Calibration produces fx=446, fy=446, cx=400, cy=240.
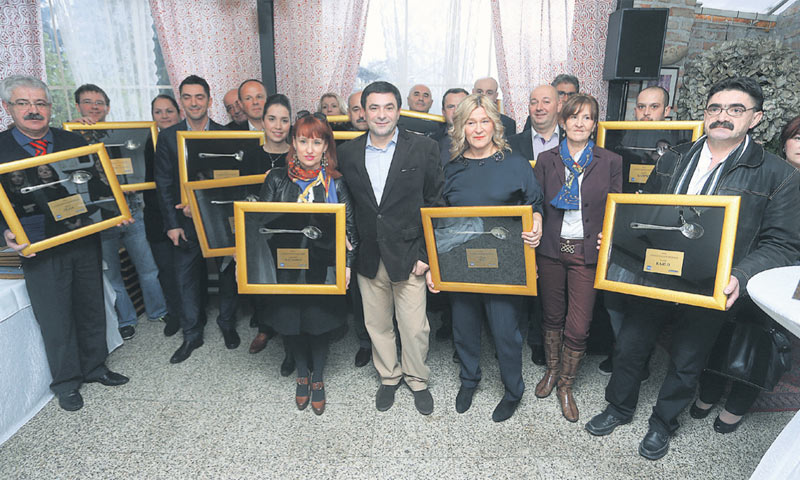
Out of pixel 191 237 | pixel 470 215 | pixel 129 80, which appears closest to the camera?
pixel 470 215

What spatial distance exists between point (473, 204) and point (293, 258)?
33.2 inches

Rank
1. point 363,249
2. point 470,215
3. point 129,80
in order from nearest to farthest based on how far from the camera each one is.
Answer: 1. point 470,215
2. point 363,249
3. point 129,80

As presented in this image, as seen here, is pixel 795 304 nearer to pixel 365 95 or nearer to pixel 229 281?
pixel 365 95

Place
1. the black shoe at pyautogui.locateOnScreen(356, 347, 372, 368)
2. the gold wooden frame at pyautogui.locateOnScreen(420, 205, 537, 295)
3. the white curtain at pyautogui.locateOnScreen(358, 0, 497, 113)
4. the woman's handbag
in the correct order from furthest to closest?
1. the white curtain at pyautogui.locateOnScreen(358, 0, 497, 113)
2. the black shoe at pyautogui.locateOnScreen(356, 347, 372, 368)
3. the woman's handbag
4. the gold wooden frame at pyautogui.locateOnScreen(420, 205, 537, 295)

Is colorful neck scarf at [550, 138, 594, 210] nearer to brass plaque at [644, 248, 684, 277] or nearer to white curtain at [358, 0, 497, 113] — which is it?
brass plaque at [644, 248, 684, 277]

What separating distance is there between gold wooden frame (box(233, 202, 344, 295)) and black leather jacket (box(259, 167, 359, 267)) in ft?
0.48

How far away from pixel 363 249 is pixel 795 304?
1577 mm

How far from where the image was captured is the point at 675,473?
1919 mm

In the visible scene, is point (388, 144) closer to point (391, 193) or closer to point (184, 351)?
point (391, 193)

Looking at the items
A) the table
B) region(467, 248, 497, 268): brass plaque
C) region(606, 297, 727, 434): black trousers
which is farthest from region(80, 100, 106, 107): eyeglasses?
the table

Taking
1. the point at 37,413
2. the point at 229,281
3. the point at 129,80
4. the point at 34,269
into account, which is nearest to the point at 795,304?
the point at 229,281

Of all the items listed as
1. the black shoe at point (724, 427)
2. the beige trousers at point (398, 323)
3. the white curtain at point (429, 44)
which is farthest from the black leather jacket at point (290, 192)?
the white curtain at point (429, 44)

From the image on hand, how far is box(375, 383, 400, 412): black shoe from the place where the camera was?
2371mm

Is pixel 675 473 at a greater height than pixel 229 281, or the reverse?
pixel 229 281
